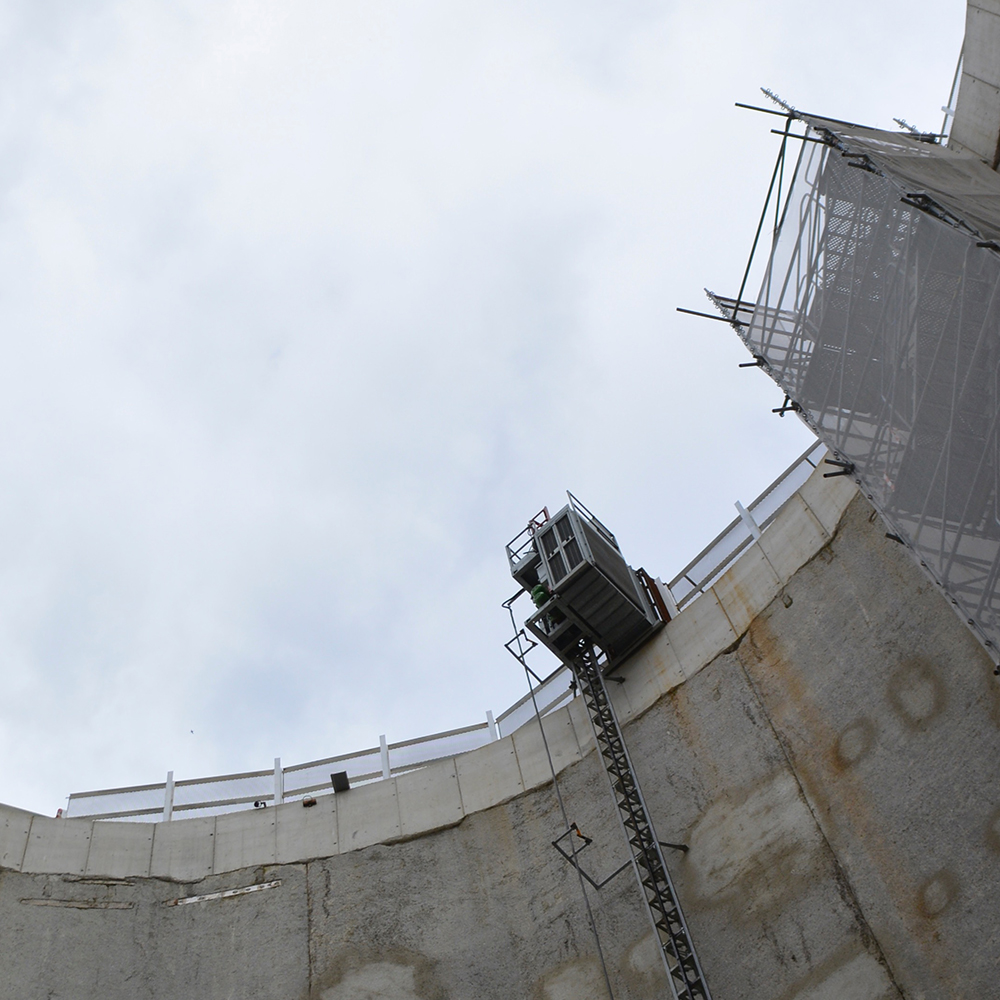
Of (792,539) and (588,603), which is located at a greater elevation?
(588,603)

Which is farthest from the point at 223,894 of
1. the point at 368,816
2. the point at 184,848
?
the point at 368,816

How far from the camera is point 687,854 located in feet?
54.1

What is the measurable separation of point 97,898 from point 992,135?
2111 cm

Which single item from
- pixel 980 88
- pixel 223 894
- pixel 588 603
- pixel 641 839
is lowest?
pixel 641 839

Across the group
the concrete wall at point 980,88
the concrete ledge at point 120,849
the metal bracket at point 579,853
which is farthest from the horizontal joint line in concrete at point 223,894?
the concrete wall at point 980,88

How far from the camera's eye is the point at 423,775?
2023 centimetres

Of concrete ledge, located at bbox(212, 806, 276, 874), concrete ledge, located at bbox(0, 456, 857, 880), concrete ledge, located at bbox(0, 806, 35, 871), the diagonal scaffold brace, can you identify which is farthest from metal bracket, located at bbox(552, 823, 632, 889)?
concrete ledge, located at bbox(0, 806, 35, 871)

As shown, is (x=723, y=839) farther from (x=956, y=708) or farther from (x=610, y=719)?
(x=956, y=708)

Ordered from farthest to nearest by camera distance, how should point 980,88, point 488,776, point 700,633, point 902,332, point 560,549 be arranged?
1. point 560,549
2. point 488,776
3. point 700,633
4. point 980,88
5. point 902,332

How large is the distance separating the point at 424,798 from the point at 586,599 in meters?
5.27

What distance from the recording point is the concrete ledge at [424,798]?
59.4 feet

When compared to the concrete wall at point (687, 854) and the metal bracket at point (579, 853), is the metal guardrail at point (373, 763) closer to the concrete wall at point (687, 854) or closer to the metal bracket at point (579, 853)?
the concrete wall at point (687, 854)

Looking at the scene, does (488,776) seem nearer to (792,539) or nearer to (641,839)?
(641,839)

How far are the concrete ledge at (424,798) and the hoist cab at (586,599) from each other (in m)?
0.53
